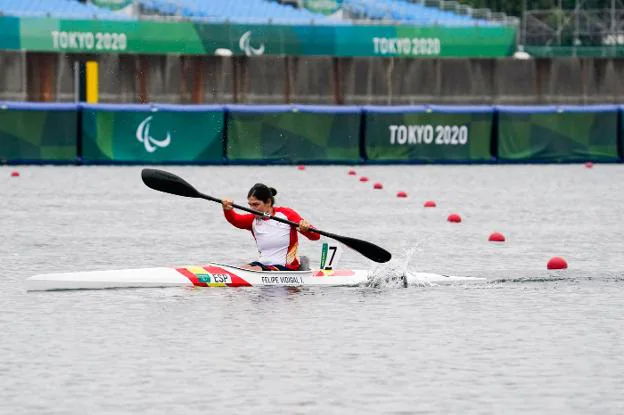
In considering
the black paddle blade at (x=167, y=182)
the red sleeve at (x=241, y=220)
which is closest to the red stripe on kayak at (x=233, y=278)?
the red sleeve at (x=241, y=220)

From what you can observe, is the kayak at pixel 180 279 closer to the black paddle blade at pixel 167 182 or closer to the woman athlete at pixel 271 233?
the woman athlete at pixel 271 233

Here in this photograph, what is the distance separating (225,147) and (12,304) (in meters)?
25.6

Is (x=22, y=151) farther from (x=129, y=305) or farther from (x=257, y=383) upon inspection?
(x=257, y=383)

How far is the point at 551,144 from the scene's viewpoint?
42156 millimetres

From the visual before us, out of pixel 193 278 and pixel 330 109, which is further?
pixel 330 109

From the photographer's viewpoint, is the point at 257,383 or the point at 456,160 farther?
the point at 456,160

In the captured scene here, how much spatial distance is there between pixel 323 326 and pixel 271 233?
2850 mm

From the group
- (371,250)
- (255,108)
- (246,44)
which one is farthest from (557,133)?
(371,250)

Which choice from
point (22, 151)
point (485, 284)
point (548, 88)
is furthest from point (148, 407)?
point (548, 88)

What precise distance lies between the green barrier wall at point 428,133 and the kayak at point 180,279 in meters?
25.1

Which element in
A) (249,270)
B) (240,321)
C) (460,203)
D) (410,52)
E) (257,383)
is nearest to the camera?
(257,383)

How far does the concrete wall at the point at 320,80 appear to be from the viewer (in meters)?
42.6

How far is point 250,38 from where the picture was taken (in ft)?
179

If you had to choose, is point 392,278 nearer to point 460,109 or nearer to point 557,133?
point 460,109
